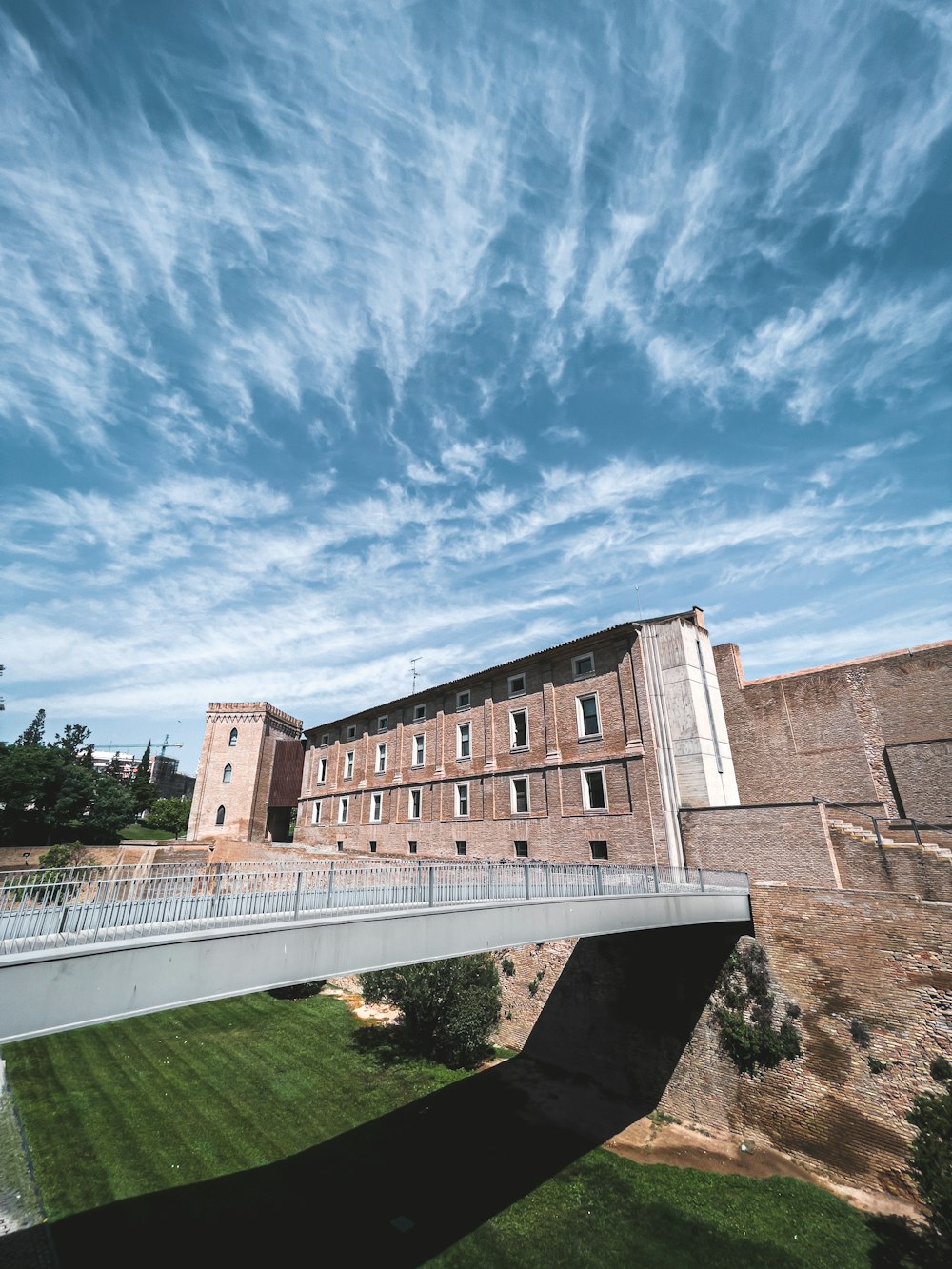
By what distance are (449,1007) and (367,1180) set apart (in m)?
6.71

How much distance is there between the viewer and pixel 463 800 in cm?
3017

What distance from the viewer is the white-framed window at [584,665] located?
25859 millimetres

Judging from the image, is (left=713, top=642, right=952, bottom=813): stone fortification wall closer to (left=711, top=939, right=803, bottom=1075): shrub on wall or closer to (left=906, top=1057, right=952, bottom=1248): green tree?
(left=711, top=939, right=803, bottom=1075): shrub on wall

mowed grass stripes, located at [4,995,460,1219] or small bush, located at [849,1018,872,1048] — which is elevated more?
small bush, located at [849,1018,872,1048]

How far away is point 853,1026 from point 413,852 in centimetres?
2212

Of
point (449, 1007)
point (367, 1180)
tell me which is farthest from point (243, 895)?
point (449, 1007)

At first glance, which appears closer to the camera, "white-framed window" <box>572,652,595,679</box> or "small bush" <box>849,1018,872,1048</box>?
"small bush" <box>849,1018,872,1048</box>

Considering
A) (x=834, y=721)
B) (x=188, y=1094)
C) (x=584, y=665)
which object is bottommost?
(x=188, y=1094)

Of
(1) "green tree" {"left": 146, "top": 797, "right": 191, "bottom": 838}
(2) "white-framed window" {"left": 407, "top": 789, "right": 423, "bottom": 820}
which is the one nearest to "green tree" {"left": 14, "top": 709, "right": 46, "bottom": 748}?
(1) "green tree" {"left": 146, "top": 797, "right": 191, "bottom": 838}

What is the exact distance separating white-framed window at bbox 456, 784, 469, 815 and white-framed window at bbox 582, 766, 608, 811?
24.8ft

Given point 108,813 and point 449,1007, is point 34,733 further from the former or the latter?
point 449,1007

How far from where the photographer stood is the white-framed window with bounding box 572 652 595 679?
25859 millimetres

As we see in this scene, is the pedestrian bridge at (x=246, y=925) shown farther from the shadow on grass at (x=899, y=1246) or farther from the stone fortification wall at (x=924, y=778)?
the stone fortification wall at (x=924, y=778)

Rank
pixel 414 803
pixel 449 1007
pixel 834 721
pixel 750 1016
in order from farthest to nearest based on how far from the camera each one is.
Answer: pixel 414 803 < pixel 834 721 < pixel 449 1007 < pixel 750 1016
